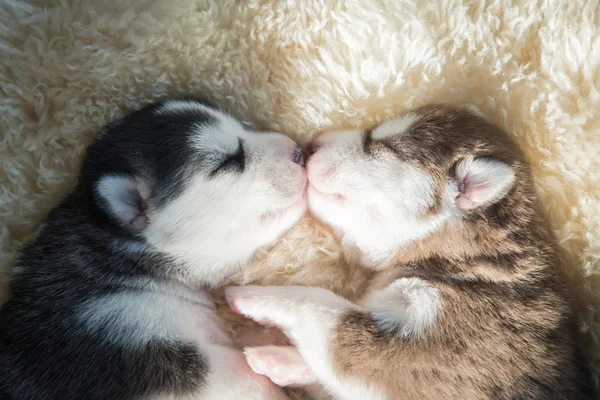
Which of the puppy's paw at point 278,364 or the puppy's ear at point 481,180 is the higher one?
the puppy's ear at point 481,180

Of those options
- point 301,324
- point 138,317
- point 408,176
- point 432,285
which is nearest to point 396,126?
point 408,176

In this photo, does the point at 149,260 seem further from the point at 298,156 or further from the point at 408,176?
the point at 408,176

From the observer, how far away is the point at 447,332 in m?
2.41

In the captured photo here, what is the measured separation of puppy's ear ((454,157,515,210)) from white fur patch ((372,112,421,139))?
0.32 m

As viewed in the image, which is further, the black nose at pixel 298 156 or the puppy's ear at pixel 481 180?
the black nose at pixel 298 156

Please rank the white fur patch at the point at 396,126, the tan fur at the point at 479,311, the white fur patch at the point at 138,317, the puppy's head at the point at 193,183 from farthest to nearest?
the white fur patch at the point at 396,126
the puppy's head at the point at 193,183
the white fur patch at the point at 138,317
the tan fur at the point at 479,311

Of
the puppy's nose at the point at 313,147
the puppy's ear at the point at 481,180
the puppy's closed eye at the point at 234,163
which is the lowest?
the puppy's closed eye at the point at 234,163

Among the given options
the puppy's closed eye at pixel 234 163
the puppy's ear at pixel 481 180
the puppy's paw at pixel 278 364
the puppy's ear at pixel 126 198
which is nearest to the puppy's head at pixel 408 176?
the puppy's ear at pixel 481 180

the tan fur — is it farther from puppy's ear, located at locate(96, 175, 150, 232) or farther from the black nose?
puppy's ear, located at locate(96, 175, 150, 232)

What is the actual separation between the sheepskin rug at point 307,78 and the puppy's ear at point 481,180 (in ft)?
1.49

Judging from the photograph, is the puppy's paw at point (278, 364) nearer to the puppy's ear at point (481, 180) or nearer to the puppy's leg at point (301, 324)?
the puppy's leg at point (301, 324)

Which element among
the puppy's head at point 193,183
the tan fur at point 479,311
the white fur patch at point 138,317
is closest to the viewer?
the tan fur at point 479,311

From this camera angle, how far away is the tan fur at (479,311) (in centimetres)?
236

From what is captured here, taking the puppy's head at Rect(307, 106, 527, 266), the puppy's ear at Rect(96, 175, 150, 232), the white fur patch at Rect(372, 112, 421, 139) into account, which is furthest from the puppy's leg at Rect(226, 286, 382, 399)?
the white fur patch at Rect(372, 112, 421, 139)
